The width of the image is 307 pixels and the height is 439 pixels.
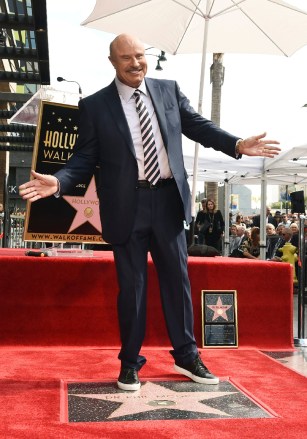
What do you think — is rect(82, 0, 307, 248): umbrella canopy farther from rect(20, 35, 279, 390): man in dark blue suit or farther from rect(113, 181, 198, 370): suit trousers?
rect(113, 181, 198, 370): suit trousers

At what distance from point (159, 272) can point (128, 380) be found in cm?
66

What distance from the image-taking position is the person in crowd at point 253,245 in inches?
527

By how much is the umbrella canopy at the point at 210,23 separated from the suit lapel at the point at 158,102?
3694 millimetres

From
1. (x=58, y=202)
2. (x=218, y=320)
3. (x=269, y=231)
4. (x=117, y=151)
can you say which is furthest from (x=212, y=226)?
(x=117, y=151)

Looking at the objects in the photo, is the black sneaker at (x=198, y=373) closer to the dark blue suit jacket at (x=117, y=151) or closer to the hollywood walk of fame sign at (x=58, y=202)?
the dark blue suit jacket at (x=117, y=151)

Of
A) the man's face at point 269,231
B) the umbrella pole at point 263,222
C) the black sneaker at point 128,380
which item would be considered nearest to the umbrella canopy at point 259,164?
the umbrella pole at point 263,222

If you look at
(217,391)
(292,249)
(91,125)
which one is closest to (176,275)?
(217,391)

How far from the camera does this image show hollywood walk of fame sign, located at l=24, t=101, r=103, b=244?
5277 millimetres

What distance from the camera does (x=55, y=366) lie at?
4.23m

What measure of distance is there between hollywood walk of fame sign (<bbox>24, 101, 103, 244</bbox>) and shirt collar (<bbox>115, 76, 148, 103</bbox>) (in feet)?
5.62

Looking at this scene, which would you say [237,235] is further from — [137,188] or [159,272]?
[137,188]

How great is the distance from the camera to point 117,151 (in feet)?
11.9

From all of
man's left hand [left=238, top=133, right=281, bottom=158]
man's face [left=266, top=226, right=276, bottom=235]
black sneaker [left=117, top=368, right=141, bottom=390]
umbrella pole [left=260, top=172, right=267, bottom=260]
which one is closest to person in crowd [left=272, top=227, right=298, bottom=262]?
umbrella pole [left=260, top=172, right=267, bottom=260]

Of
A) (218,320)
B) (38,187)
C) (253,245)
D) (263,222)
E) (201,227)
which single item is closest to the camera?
(38,187)
